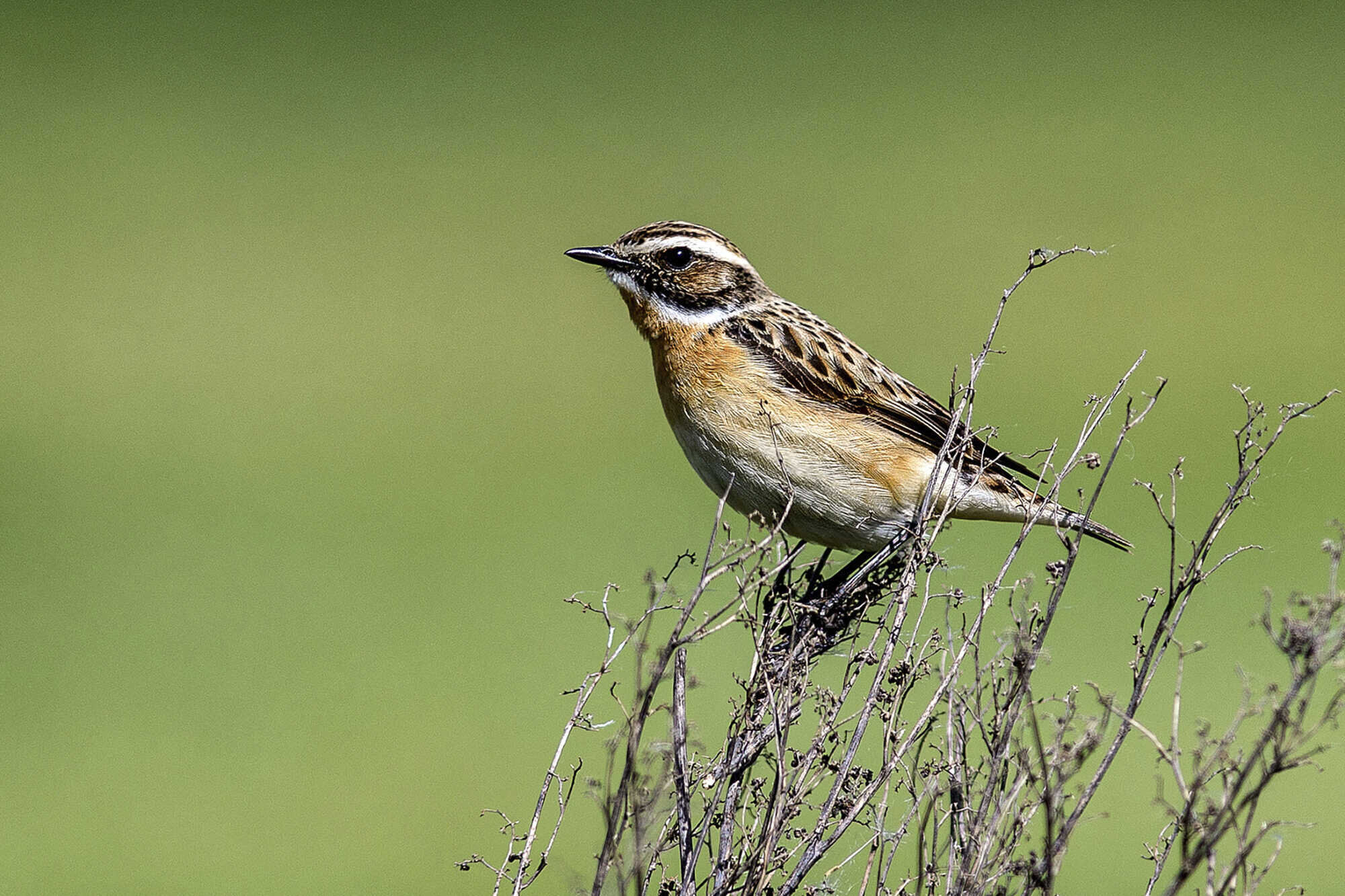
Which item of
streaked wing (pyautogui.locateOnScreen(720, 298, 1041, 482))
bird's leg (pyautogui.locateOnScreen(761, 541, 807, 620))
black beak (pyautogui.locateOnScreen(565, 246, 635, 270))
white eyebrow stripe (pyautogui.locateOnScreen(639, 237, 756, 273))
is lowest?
bird's leg (pyautogui.locateOnScreen(761, 541, 807, 620))

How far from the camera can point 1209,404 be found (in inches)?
727

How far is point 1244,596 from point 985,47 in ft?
69.9

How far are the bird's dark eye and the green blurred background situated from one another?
313 centimetres

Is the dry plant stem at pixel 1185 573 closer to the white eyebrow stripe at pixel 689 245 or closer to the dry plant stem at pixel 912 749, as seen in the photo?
the dry plant stem at pixel 912 749

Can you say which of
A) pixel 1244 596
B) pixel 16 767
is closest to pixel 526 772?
pixel 16 767

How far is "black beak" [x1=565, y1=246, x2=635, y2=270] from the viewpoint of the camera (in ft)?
17.7

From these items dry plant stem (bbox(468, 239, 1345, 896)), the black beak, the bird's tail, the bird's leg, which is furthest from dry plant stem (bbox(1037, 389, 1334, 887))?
the black beak

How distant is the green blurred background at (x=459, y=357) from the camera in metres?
12.3

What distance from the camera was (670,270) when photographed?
5441mm

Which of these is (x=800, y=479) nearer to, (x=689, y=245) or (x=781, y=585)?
(x=781, y=585)

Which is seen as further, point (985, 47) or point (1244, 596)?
point (985, 47)

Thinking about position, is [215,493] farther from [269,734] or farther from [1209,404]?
[1209,404]

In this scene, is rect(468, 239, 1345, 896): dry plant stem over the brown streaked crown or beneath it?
beneath

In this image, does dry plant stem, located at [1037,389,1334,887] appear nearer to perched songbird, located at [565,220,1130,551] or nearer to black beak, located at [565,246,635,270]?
perched songbird, located at [565,220,1130,551]
